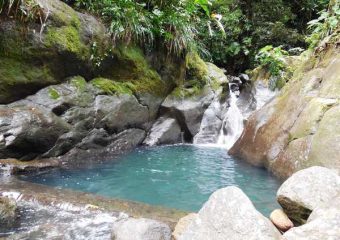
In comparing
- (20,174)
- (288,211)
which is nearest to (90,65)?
(20,174)

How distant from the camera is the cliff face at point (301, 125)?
4.78 meters

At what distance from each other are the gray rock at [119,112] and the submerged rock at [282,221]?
4227 millimetres

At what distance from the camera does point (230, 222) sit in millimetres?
2715

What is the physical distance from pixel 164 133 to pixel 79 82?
2.50 metres

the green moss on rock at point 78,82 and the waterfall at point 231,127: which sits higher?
the green moss on rock at point 78,82

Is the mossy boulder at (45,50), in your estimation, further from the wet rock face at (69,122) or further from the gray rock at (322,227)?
the gray rock at (322,227)

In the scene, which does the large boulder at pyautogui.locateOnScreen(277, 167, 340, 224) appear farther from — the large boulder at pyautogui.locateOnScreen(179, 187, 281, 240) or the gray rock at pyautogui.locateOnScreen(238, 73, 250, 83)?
the gray rock at pyautogui.locateOnScreen(238, 73, 250, 83)

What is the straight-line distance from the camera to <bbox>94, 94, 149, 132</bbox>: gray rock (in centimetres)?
666

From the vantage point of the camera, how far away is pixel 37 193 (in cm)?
409

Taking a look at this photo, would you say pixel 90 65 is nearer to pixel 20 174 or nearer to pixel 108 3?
pixel 108 3

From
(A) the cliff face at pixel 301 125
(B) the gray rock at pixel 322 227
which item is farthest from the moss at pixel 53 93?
(B) the gray rock at pixel 322 227

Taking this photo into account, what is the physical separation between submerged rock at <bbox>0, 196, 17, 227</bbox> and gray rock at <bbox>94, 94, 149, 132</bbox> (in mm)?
3060

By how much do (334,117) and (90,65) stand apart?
14.3ft

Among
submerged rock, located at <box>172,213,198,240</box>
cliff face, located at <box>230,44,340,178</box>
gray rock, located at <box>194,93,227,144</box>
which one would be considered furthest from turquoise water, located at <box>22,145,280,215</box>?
gray rock, located at <box>194,93,227,144</box>
